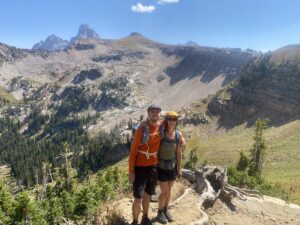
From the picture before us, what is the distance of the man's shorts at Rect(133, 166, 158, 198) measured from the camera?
12.8m

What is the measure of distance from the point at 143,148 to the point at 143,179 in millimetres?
1143

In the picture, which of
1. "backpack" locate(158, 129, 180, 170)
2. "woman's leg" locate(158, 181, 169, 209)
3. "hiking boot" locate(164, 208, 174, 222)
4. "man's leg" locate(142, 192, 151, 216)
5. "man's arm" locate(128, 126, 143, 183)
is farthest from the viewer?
"hiking boot" locate(164, 208, 174, 222)

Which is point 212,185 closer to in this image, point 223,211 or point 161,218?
point 223,211

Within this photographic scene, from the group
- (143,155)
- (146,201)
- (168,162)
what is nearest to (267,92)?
(168,162)

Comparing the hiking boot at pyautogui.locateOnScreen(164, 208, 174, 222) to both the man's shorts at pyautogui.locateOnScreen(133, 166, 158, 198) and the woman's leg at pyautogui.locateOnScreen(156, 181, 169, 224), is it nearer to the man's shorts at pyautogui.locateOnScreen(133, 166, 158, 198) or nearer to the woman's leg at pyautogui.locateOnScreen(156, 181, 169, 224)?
the woman's leg at pyautogui.locateOnScreen(156, 181, 169, 224)

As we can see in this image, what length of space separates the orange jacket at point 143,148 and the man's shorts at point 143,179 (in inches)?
8.0

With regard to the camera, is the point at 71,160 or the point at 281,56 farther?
the point at 71,160

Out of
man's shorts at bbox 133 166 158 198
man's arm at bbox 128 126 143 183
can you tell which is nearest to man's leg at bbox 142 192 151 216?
man's shorts at bbox 133 166 158 198

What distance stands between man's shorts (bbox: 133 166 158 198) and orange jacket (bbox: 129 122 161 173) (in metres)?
0.20

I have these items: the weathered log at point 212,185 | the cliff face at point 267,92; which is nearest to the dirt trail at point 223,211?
the weathered log at point 212,185

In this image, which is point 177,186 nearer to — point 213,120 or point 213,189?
point 213,189

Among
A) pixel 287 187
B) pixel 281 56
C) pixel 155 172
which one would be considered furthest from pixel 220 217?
pixel 281 56

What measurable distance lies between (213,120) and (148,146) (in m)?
160

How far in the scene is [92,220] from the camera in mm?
14414
